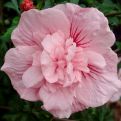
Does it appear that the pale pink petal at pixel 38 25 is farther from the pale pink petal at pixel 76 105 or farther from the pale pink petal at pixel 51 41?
the pale pink petal at pixel 76 105

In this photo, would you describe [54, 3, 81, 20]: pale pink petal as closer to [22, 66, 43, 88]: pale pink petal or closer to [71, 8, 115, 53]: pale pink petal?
[71, 8, 115, 53]: pale pink petal

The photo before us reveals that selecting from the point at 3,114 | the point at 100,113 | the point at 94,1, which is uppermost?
the point at 94,1

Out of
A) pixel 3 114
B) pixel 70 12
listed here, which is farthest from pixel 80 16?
pixel 3 114

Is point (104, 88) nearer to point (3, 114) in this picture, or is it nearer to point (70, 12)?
point (70, 12)

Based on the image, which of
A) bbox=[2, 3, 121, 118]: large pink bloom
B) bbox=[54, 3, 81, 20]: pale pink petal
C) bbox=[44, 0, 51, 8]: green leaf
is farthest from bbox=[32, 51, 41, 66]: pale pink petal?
bbox=[44, 0, 51, 8]: green leaf

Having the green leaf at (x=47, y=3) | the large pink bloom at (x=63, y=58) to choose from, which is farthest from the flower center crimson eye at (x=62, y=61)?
the green leaf at (x=47, y=3)

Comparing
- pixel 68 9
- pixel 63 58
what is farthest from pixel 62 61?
pixel 68 9

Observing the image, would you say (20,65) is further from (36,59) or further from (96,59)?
(96,59)

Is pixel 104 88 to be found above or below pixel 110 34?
below
